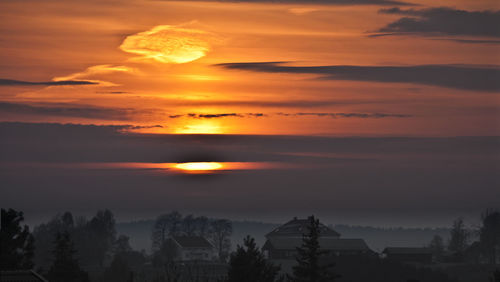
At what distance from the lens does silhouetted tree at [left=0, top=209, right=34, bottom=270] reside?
8369 cm

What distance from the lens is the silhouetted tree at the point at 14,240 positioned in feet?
275

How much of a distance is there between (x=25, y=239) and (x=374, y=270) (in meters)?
90.6

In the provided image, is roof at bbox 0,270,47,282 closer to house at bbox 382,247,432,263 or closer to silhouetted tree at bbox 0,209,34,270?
silhouetted tree at bbox 0,209,34,270

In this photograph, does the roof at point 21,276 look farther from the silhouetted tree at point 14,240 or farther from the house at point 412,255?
the house at point 412,255

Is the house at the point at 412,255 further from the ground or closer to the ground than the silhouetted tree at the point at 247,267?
further from the ground

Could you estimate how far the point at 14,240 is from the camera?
84.8 metres

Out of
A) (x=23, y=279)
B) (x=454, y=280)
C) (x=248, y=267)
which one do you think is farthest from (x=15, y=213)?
(x=454, y=280)

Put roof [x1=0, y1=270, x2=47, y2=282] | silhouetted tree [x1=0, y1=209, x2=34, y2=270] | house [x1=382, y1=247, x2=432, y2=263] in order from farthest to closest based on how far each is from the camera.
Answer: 1. house [x1=382, y1=247, x2=432, y2=263]
2. silhouetted tree [x1=0, y1=209, x2=34, y2=270]
3. roof [x1=0, y1=270, x2=47, y2=282]

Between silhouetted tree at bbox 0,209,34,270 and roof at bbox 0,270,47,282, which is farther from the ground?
silhouetted tree at bbox 0,209,34,270

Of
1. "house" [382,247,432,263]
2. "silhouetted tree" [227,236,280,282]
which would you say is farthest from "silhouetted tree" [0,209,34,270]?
"house" [382,247,432,263]

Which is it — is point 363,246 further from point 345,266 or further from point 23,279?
point 23,279

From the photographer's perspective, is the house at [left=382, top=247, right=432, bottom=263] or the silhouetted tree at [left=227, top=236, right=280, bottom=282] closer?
the silhouetted tree at [left=227, top=236, right=280, bottom=282]

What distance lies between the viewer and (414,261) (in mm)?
190500

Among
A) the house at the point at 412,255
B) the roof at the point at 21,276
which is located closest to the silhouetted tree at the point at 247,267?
the roof at the point at 21,276
